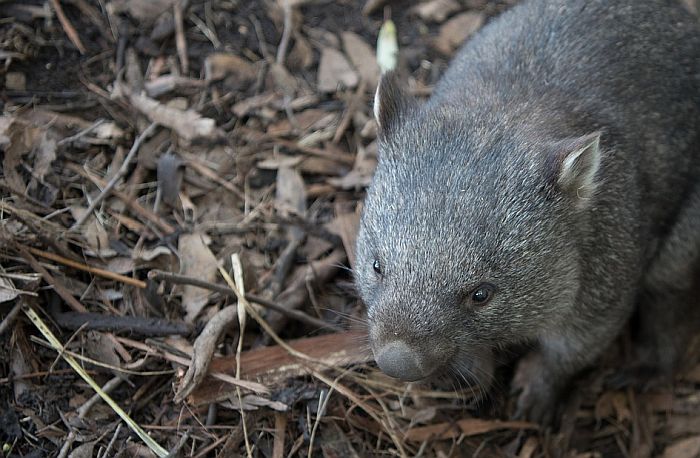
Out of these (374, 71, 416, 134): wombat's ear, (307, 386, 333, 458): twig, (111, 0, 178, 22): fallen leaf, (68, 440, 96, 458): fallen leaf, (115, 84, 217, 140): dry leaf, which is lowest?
(307, 386, 333, 458): twig

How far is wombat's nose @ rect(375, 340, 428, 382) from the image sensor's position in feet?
11.5

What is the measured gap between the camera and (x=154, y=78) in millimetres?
5469

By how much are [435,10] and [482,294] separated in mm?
3394

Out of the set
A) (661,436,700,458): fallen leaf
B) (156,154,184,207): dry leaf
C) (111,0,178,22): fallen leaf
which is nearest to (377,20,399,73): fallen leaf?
(111,0,178,22): fallen leaf

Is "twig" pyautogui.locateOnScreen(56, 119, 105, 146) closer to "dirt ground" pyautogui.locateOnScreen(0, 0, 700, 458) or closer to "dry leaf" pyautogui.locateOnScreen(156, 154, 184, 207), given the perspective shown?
"dirt ground" pyautogui.locateOnScreen(0, 0, 700, 458)

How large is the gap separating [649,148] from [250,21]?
303cm

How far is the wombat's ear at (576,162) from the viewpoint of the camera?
11.9 feet

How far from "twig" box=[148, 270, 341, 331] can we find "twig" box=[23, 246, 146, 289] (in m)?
0.21

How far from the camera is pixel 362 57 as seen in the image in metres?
6.00

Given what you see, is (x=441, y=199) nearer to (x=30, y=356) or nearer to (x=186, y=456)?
(x=186, y=456)

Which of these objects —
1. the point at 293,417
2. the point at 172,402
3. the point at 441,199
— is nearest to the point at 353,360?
the point at 293,417

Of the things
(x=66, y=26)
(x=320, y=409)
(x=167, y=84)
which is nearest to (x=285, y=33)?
(x=167, y=84)

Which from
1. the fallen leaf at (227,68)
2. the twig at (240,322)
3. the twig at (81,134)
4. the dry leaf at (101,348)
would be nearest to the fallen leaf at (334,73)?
the fallen leaf at (227,68)

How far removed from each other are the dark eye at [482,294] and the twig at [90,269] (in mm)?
1958
